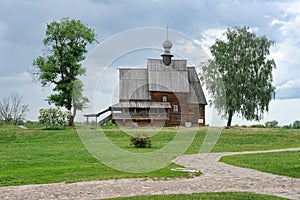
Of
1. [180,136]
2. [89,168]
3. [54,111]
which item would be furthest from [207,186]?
[54,111]

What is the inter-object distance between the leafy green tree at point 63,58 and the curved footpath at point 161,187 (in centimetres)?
3385

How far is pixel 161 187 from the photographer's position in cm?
1111

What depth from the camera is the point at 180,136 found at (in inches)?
1200

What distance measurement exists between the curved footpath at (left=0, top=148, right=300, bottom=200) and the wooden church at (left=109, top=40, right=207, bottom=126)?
30.4 meters

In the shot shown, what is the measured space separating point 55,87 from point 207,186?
3644 cm

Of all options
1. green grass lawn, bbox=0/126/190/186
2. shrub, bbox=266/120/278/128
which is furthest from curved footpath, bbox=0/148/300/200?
shrub, bbox=266/120/278/128

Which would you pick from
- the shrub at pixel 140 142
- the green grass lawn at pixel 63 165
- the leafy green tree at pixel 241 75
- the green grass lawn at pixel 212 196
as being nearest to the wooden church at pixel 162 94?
the leafy green tree at pixel 241 75

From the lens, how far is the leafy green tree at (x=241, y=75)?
1754 inches

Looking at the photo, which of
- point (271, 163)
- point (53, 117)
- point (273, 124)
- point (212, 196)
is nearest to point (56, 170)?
point (212, 196)

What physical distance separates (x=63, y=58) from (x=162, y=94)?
11274 mm

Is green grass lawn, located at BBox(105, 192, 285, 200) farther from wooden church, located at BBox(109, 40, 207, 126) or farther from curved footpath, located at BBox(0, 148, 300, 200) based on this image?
wooden church, located at BBox(109, 40, 207, 126)

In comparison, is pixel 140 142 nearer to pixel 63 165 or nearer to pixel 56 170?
pixel 63 165

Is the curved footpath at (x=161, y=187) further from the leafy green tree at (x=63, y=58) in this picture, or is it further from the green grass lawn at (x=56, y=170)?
the leafy green tree at (x=63, y=58)

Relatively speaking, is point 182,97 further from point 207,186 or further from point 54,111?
point 207,186
